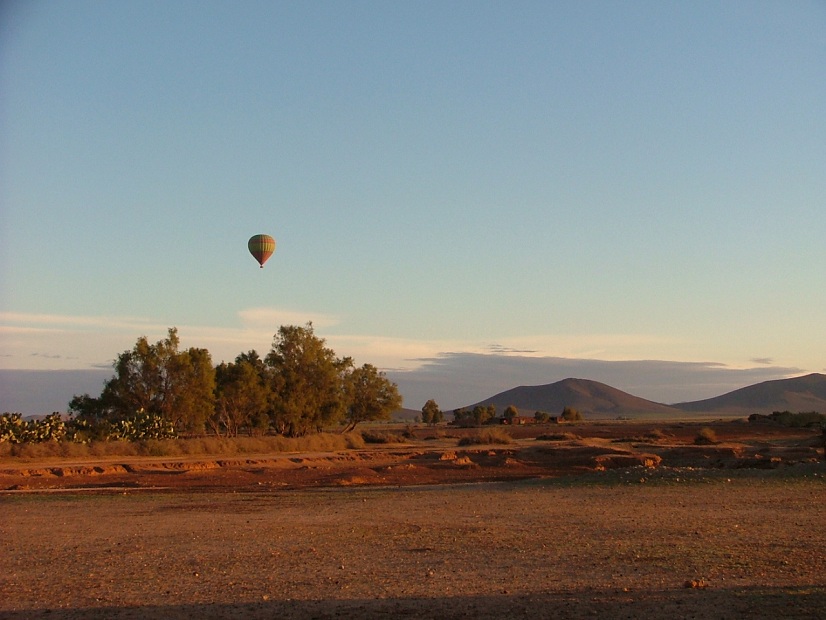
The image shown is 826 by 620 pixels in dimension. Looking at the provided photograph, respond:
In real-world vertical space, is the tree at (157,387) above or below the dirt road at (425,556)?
above

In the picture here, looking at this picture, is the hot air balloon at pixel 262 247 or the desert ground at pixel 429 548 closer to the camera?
the desert ground at pixel 429 548

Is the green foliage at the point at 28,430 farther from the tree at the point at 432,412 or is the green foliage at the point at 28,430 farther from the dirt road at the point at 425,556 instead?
the tree at the point at 432,412

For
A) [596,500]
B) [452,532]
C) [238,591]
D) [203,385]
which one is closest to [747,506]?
[596,500]

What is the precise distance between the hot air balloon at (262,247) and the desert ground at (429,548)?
27726 mm

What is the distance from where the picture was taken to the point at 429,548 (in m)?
13.7

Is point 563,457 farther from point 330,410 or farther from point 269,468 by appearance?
point 330,410

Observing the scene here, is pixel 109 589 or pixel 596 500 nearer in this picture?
pixel 109 589

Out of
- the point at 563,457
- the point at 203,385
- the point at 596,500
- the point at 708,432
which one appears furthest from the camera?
the point at 708,432

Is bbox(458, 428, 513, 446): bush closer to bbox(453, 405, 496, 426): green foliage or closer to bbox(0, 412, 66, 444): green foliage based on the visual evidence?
bbox(0, 412, 66, 444): green foliage

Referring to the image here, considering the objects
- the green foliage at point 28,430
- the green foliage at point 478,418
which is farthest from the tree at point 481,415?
the green foliage at point 28,430

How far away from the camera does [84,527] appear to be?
17.0m

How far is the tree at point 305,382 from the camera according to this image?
Result: 64.0 metres

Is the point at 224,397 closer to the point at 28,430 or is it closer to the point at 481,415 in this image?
the point at 28,430

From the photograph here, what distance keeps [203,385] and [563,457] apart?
23.7 m
